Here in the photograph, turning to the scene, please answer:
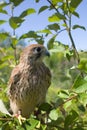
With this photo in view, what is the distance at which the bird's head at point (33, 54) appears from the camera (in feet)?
9.51

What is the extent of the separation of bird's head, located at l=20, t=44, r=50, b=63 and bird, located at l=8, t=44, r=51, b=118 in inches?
0.8

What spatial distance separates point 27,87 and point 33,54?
1.35 feet

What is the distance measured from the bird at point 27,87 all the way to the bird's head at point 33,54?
20 millimetres

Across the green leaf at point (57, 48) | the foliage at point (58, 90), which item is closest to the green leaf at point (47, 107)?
the foliage at point (58, 90)

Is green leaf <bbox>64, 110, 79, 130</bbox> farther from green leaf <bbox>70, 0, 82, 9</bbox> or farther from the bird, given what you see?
the bird

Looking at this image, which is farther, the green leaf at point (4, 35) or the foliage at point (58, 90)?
the green leaf at point (4, 35)

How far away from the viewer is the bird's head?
2.90m

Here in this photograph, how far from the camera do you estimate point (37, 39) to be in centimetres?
218

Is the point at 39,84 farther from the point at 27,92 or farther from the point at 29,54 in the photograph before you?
the point at 29,54

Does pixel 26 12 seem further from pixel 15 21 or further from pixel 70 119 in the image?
pixel 70 119

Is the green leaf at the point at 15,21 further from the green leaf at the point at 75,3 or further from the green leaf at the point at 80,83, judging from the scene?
the green leaf at the point at 80,83

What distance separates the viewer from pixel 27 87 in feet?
8.85

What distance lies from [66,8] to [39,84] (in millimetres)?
891

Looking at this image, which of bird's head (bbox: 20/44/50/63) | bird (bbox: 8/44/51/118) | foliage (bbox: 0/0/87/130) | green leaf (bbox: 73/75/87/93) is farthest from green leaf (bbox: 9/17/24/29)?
green leaf (bbox: 73/75/87/93)
